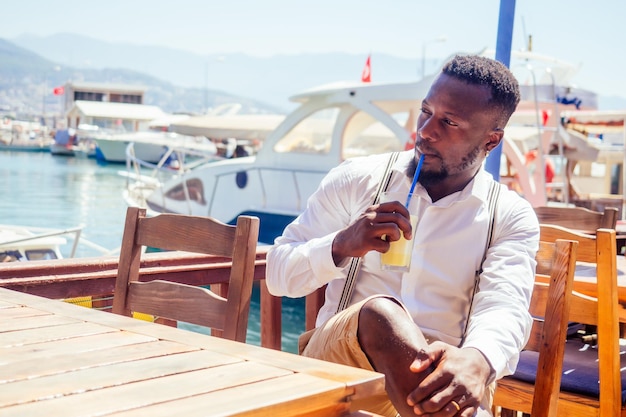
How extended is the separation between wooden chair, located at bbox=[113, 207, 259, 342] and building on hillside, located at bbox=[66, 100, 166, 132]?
2882 inches

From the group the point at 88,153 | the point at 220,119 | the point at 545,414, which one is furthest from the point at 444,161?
the point at 88,153

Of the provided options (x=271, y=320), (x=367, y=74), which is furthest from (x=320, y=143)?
(x=271, y=320)

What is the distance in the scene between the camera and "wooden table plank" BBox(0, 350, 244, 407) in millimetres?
1155

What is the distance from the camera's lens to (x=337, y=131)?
1233 cm

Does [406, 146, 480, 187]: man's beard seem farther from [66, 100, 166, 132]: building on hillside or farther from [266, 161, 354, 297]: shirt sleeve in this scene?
[66, 100, 166, 132]: building on hillside

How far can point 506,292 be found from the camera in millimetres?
1996

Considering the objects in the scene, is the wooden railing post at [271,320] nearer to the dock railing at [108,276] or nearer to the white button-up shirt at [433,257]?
the dock railing at [108,276]

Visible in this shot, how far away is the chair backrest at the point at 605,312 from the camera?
224 cm

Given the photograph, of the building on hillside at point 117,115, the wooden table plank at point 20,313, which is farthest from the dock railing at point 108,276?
the building on hillside at point 117,115

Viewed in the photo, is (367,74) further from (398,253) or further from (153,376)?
(153,376)

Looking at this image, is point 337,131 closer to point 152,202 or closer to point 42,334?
point 152,202

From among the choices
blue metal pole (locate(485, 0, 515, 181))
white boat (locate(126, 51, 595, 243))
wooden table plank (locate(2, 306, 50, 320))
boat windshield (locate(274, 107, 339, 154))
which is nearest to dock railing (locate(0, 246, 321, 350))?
wooden table plank (locate(2, 306, 50, 320))

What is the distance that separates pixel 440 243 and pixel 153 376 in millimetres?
1053

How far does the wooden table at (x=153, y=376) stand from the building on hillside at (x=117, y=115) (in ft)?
243
